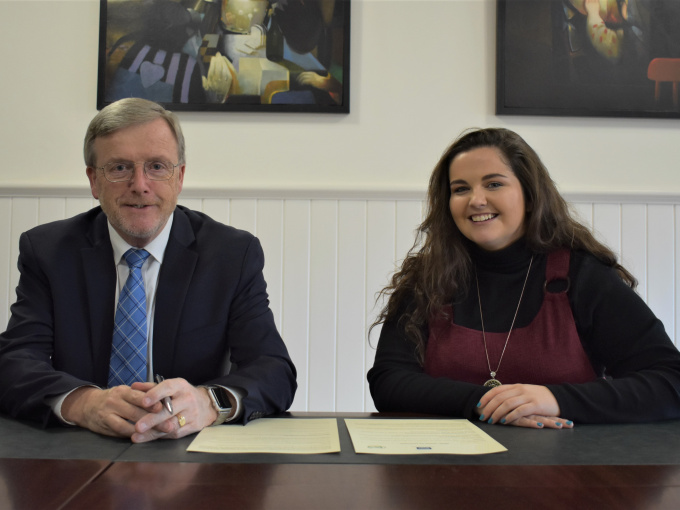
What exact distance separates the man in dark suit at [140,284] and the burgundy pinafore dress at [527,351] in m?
0.41

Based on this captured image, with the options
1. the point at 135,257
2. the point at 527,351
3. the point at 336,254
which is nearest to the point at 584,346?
the point at 527,351

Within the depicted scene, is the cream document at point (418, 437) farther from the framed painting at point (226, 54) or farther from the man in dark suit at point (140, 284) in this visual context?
the framed painting at point (226, 54)

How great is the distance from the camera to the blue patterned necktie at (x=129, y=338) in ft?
4.64

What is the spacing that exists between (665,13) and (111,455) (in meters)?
2.82

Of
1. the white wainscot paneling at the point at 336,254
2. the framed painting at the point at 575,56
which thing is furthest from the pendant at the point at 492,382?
the framed painting at the point at 575,56

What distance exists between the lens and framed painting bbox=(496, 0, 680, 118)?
2.63 metres

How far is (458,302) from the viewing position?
1.65 metres

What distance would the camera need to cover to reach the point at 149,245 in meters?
1.52

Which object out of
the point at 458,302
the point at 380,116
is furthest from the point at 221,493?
the point at 380,116

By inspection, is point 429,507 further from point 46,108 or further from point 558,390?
point 46,108

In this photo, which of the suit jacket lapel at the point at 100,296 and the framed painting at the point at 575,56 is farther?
the framed painting at the point at 575,56

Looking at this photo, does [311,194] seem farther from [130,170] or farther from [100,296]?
[100,296]

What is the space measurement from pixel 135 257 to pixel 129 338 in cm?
20

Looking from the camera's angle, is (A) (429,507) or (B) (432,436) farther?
(B) (432,436)
